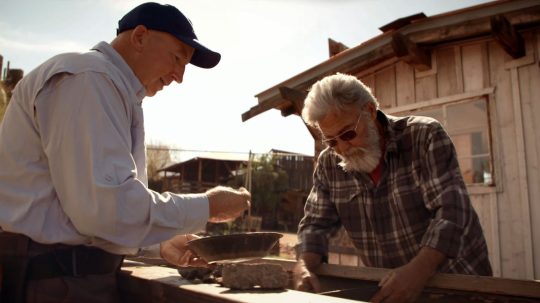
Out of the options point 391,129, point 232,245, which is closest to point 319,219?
point 391,129

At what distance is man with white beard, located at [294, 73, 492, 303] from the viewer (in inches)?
96.6

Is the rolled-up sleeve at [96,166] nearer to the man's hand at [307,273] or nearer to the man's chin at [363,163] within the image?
the man's hand at [307,273]

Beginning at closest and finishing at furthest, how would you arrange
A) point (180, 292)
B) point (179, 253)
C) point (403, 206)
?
point (180, 292)
point (179, 253)
point (403, 206)

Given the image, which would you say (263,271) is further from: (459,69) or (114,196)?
(459,69)

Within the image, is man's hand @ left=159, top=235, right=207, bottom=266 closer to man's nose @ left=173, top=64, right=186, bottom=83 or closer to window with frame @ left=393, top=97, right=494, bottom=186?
man's nose @ left=173, top=64, right=186, bottom=83

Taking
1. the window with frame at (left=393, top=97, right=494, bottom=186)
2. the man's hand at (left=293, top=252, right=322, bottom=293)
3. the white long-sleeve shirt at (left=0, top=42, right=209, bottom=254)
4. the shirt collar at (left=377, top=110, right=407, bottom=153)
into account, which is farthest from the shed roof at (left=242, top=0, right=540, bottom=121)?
the white long-sleeve shirt at (left=0, top=42, right=209, bottom=254)

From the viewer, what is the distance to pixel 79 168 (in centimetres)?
135

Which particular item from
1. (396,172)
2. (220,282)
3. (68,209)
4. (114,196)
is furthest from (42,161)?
(396,172)

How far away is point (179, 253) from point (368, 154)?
1.43m

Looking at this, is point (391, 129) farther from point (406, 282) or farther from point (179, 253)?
point (179, 253)

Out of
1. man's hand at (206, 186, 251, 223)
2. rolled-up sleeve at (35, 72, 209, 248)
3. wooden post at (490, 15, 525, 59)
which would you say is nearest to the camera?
rolled-up sleeve at (35, 72, 209, 248)

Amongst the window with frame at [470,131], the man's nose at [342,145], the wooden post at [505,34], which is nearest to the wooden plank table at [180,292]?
the man's nose at [342,145]

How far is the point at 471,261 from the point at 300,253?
3.55 ft

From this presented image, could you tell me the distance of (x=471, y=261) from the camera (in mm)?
2674
